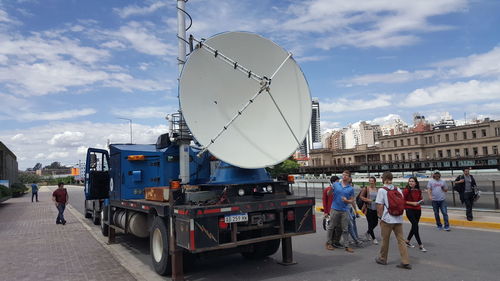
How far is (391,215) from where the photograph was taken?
6.95 metres

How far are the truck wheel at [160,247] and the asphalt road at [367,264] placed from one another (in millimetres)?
473

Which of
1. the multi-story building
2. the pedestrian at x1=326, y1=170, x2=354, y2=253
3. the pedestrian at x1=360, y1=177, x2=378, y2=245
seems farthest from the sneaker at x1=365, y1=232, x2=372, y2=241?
the multi-story building

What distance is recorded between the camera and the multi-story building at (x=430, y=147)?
9325 centimetres

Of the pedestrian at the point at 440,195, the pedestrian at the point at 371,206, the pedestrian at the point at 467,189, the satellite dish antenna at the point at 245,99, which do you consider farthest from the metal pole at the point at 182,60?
the pedestrian at the point at 467,189

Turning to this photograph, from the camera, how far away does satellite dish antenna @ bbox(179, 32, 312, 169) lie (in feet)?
22.5

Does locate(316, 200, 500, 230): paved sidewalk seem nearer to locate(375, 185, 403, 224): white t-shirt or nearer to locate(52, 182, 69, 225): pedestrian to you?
locate(375, 185, 403, 224): white t-shirt

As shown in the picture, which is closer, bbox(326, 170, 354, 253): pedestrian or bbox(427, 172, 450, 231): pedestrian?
bbox(326, 170, 354, 253): pedestrian

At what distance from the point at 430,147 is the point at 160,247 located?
114 m

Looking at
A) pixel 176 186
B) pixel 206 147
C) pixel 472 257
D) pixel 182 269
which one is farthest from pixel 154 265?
pixel 472 257

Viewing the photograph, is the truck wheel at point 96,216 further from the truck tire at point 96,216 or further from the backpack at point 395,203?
the backpack at point 395,203

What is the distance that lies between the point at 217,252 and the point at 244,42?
3.98m

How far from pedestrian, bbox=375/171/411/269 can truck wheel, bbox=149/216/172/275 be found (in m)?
3.94

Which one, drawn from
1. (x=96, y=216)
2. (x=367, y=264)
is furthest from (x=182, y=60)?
(x=96, y=216)

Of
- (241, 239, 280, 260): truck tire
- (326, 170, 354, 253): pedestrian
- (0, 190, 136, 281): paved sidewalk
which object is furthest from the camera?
(326, 170, 354, 253): pedestrian
